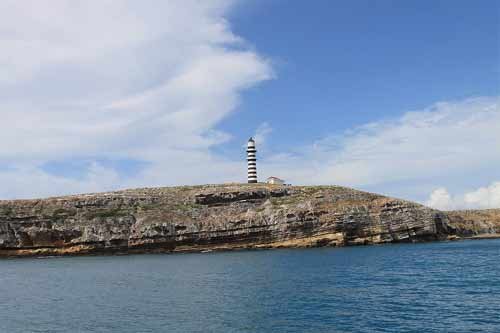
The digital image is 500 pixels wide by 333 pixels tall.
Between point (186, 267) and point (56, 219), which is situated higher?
point (56, 219)

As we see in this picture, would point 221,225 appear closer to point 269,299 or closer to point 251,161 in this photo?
point 251,161

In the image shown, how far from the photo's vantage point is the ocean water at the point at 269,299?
30266 millimetres

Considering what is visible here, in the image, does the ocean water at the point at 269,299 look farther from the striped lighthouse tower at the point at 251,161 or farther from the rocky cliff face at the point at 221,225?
the striped lighthouse tower at the point at 251,161

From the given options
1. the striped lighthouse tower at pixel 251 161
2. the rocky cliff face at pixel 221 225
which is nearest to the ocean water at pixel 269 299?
the rocky cliff face at pixel 221 225

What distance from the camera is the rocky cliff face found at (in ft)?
342

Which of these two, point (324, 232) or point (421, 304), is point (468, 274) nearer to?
point (421, 304)

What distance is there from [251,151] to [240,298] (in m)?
102

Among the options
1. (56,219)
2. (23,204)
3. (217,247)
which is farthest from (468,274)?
(23,204)

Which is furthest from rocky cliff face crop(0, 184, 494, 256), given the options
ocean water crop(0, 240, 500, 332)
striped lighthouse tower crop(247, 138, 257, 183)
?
ocean water crop(0, 240, 500, 332)

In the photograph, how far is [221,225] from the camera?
106 meters

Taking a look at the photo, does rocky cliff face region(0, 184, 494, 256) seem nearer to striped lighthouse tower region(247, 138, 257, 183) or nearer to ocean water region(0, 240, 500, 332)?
striped lighthouse tower region(247, 138, 257, 183)

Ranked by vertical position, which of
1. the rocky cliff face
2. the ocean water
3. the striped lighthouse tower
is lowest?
the ocean water

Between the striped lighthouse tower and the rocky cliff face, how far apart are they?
2680cm

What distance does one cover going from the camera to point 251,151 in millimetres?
140375
